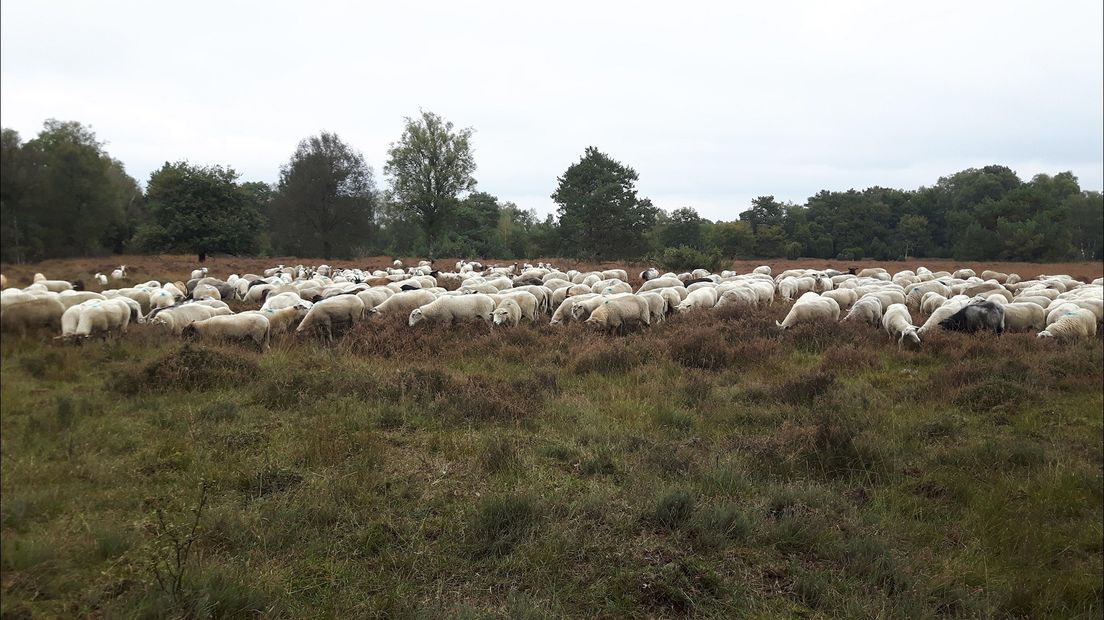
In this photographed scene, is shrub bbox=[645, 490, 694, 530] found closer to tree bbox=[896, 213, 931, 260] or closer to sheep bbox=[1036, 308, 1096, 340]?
sheep bbox=[1036, 308, 1096, 340]

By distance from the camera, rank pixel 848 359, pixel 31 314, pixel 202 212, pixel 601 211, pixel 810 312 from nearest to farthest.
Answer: pixel 31 314 < pixel 848 359 < pixel 810 312 < pixel 202 212 < pixel 601 211

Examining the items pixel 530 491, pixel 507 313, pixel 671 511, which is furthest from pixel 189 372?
pixel 507 313

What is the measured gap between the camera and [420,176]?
165 feet

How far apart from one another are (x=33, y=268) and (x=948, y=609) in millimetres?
7868

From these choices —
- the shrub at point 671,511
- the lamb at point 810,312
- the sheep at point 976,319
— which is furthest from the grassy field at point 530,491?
the lamb at point 810,312

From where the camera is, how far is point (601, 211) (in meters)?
44.8

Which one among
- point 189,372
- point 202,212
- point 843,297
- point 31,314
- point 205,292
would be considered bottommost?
point 189,372

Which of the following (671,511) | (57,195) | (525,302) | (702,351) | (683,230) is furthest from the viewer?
(683,230)

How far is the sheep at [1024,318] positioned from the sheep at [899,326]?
268 centimetres

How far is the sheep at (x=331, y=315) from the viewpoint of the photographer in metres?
12.3

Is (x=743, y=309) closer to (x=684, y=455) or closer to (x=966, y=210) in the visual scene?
(x=684, y=455)

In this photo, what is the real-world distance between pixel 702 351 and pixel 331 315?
8386 millimetres

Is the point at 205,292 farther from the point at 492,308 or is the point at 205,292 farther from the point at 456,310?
the point at 492,308

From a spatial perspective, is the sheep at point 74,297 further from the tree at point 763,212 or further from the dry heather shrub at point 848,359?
the tree at point 763,212
